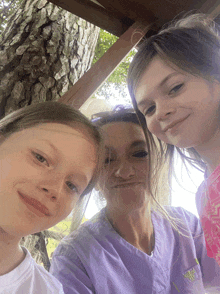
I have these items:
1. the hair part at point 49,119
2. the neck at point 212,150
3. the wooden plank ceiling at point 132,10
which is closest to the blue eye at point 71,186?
the hair part at point 49,119

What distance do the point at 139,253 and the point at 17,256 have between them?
1.48 ft

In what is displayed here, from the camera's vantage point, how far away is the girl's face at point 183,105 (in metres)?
0.65

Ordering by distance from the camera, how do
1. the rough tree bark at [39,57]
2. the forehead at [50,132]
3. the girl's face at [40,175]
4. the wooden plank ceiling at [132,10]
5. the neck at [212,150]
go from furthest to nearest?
the wooden plank ceiling at [132,10] < the rough tree bark at [39,57] < the neck at [212,150] < the forehead at [50,132] < the girl's face at [40,175]

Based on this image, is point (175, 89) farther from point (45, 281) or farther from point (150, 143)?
point (45, 281)

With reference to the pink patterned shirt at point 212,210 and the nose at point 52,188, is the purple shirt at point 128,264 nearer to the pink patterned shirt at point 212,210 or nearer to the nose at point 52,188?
the pink patterned shirt at point 212,210

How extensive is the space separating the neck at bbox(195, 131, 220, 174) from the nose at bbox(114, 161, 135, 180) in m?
0.25

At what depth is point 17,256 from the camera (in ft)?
1.94

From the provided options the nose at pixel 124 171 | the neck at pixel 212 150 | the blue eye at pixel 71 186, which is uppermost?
the neck at pixel 212 150

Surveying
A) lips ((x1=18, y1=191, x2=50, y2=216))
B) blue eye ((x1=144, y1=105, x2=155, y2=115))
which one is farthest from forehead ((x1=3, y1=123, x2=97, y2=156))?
blue eye ((x1=144, y1=105, x2=155, y2=115))

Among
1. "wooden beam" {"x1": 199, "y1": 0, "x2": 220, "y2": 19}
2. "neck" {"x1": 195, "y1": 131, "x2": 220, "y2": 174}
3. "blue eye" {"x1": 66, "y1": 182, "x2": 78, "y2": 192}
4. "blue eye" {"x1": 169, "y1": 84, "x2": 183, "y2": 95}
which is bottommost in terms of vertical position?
"blue eye" {"x1": 66, "y1": 182, "x2": 78, "y2": 192}

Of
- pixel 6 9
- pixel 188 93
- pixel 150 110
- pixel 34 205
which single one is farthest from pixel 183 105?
pixel 6 9

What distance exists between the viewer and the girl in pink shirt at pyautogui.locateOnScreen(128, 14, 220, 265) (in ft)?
2.14

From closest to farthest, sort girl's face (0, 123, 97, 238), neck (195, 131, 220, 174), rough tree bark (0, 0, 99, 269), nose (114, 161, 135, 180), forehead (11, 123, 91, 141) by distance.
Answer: girl's face (0, 123, 97, 238)
forehead (11, 123, 91, 141)
neck (195, 131, 220, 174)
nose (114, 161, 135, 180)
rough tree bark (0, 0, 99, 269)

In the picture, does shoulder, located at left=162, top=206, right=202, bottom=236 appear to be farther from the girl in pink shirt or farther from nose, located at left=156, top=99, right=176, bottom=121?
nose, located at left=156, top=99, right=176, bottom=121
